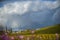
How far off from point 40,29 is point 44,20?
0.10 m

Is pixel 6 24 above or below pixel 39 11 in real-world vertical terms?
below

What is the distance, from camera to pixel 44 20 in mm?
1176

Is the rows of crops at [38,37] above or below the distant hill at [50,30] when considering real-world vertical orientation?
below

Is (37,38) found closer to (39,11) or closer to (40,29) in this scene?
(40,29)

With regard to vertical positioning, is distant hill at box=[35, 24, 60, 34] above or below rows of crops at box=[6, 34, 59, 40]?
above

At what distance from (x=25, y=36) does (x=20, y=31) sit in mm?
69

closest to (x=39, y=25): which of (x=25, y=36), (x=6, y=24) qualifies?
(x=25, y=36)

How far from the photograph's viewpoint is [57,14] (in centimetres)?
117

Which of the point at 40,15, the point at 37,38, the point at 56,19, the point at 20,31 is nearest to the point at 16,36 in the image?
the point at 20,31

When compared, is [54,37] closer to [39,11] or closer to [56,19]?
[56,19]

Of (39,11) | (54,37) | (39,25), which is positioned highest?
(39,11)

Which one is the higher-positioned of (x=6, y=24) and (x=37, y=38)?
(x=6, y=24)

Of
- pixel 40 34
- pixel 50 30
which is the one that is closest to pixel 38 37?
pixel 40 34

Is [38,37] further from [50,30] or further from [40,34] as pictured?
[50,30]
